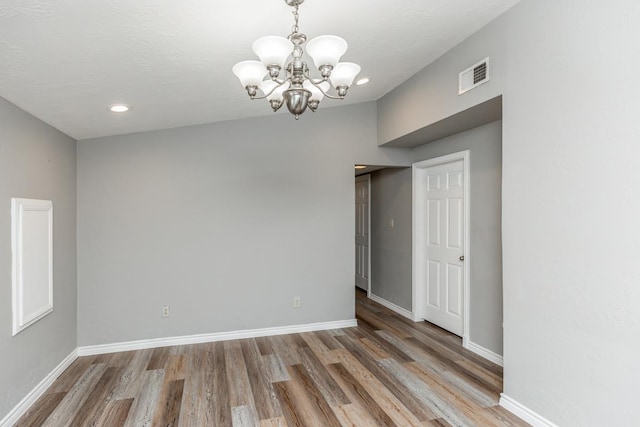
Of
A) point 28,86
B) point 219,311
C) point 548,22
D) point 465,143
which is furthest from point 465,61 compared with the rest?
point 219,311

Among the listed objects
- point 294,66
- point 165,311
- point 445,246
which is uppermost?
point 294,66

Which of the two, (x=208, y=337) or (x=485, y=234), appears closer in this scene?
(x=485, y=234)

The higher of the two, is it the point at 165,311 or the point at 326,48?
the point at 326,48

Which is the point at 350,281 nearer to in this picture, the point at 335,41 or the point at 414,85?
the point at 414,85

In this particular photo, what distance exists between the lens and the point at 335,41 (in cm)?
162

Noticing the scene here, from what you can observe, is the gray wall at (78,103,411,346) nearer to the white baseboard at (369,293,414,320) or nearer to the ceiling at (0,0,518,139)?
the ceiling at (0,0,518,139)

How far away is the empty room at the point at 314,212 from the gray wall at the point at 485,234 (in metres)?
0.02

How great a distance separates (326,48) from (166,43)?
3.28ft

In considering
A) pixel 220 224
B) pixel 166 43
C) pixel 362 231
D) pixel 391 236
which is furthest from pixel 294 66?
pixel 362 231

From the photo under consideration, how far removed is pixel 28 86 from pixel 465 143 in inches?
140

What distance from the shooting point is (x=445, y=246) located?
13.4 feet

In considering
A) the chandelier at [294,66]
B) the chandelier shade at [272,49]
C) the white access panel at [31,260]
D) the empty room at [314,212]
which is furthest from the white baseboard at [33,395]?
the chandelier shade at [272,49]

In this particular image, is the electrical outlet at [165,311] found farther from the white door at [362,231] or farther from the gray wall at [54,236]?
the white door at [362,231]

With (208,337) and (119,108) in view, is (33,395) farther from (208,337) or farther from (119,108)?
(119,108)
